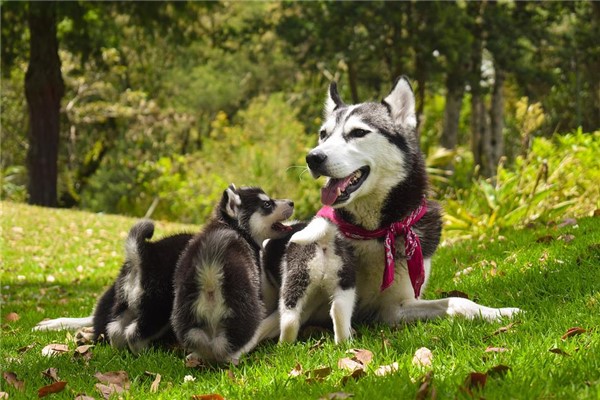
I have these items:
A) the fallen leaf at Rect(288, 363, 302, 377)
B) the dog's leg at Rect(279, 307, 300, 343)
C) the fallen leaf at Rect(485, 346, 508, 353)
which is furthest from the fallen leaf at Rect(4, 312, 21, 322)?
the fallen leaf at Rect(485, 346, 508, 353)

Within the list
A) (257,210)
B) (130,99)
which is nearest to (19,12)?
(130,99)

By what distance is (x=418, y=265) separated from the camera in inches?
183

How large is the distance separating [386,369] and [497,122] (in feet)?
68.6

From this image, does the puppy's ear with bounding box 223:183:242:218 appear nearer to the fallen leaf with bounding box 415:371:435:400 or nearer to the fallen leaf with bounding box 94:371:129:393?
the fallen leaf with bounding box 94:371:129:393

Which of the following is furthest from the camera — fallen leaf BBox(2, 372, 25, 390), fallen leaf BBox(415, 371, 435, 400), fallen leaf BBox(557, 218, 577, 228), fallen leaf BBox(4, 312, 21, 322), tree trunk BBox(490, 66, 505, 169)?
tree trunk BBox(490, 66, 505, 169)

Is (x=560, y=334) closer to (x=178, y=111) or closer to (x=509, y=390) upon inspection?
(x=509, y=390)

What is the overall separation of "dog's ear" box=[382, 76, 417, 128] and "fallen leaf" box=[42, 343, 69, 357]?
2815 mm

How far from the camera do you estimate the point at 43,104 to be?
19.3 meters

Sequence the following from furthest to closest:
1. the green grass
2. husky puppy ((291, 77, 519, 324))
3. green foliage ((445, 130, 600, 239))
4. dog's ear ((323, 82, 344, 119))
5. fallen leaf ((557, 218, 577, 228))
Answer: green foliage ((445, 130, 600, 239))
fallen leaf ((557, 218, 577, 228))
dog's ear ((323, 82, 344, 119))
husky puppy ((291, 77, 519, 324))
the green grass

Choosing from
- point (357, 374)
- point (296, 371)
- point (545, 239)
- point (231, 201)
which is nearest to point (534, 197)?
point (545, 239)

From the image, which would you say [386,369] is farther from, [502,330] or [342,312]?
[502,330]

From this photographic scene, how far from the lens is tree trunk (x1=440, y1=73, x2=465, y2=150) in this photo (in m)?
22.0

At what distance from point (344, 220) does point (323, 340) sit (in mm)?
772

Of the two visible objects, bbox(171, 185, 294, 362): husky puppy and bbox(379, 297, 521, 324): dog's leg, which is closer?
bbox(171, 185, 294, 362): husky puppy
